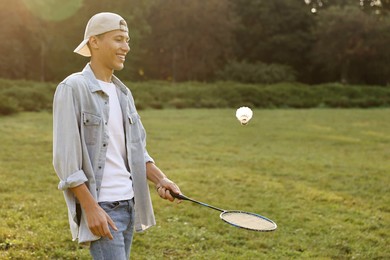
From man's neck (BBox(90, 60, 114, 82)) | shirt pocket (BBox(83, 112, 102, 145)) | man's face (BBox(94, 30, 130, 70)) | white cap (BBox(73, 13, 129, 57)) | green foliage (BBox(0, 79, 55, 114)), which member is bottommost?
green foliage (BBox(0, 79, 55, 114))

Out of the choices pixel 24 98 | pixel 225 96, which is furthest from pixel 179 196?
pixel 225 96

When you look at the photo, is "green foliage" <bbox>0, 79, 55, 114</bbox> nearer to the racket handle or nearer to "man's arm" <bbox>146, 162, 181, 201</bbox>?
"man's arm" <bbox>146, 162, 181, 201</bbox>

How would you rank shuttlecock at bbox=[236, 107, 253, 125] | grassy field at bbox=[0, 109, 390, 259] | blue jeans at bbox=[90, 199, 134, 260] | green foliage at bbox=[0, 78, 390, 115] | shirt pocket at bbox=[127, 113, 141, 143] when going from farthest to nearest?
green foliage at bbox=[0, 78, 390, 115], grassy field at bbox=[0, 109, 390, 259], shuttlecock at bbox=[236, 107, 253, 125], shirt pocket at bbox=[127, 113, 141, 143], blue jeans at bbox=[90, 199, 134, 260]

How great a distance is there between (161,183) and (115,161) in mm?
470

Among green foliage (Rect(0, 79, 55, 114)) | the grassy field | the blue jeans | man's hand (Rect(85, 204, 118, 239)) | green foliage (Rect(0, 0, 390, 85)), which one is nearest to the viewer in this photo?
man's hand (Rect(85, 204, 118, 239))

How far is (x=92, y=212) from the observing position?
8.92ft

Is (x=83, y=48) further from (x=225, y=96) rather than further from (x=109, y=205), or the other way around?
(x=225, y=96)

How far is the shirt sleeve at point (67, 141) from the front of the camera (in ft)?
8.95

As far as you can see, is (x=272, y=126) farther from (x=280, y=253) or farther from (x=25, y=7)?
(x=25, y=7)

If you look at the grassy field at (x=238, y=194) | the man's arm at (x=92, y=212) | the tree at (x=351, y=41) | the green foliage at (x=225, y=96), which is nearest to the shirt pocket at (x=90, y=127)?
the man's arm at (x=92, y=212)

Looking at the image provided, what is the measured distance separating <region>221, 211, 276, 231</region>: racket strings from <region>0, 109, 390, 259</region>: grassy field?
8.36ft

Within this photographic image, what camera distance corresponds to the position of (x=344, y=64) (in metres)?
45.8

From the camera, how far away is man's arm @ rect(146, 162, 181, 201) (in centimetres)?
332

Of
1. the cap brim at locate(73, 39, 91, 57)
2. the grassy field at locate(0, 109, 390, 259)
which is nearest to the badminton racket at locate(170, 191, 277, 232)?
the cap brim at locate(73, 39, 91, 57)
